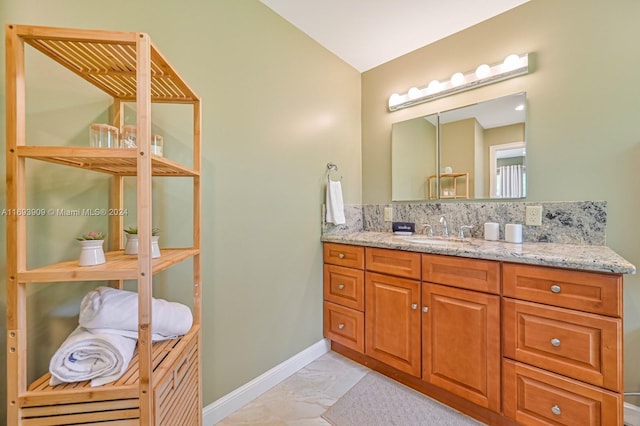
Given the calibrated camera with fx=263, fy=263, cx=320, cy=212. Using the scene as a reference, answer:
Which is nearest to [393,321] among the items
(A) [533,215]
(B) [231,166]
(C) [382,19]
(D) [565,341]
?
(D) [565,341]

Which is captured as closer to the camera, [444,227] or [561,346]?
[561,346]

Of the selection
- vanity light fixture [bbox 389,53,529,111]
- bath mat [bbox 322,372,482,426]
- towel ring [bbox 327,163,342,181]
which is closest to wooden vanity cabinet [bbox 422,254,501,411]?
bath mat [bbox 322,372,482,426]

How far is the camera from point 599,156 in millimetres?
1489

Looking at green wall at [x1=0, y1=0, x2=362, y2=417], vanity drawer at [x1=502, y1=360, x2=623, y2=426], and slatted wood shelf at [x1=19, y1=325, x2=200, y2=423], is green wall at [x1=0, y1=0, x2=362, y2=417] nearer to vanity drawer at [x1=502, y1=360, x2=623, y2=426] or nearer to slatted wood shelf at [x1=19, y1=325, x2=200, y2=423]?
slatted wood shelf at [x1=19, y1=325, x2=200, y2=423]

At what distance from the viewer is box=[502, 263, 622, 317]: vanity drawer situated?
1.05m

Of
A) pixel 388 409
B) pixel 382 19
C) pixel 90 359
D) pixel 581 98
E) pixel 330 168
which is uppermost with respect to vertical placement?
pixel 382 19

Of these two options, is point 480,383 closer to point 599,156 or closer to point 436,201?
point 436,201

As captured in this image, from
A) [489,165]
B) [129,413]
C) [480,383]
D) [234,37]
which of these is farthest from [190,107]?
[480,383]

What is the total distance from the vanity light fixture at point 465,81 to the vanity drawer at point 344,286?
148 centimetres

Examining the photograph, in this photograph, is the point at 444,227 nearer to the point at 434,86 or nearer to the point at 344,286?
the point at 344,286

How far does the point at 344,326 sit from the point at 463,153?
5.24 ft

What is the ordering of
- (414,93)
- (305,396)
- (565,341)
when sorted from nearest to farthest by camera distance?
(565,341), (305,396), (414,93)

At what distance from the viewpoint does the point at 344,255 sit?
1.99 metres

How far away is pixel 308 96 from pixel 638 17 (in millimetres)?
1877
